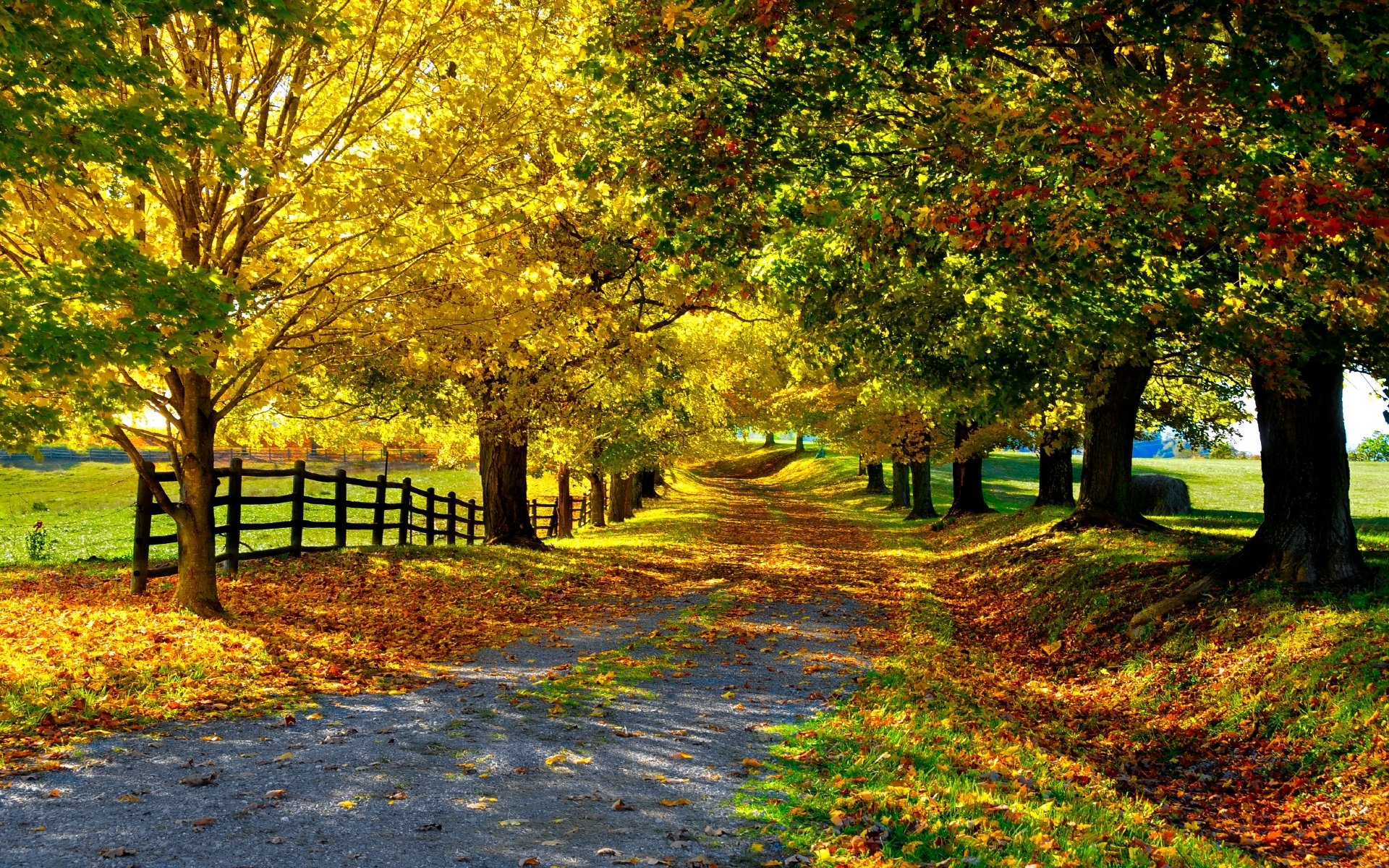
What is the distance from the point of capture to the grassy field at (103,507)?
2381cm

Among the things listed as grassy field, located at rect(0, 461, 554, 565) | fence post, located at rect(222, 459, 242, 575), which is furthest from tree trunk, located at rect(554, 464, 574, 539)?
fence post, located at rect(222, 459, 242, 575)

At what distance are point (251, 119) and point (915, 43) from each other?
8.21 metres

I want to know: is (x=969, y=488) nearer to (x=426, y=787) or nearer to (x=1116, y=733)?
(x=1116, y=733)

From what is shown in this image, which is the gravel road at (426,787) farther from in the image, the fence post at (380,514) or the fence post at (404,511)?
the fence post at (404,511)

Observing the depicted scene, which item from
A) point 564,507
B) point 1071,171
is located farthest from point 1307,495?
point 564,507

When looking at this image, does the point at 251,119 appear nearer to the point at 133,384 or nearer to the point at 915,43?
the point at 133,384

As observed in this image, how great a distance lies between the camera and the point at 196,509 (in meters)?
12.1

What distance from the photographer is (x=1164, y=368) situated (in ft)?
66.8

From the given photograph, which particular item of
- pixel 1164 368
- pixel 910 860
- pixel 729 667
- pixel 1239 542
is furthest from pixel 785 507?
pixel 910 860

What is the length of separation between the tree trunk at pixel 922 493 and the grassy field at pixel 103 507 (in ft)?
54.0

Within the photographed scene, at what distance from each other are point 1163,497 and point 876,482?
21.8 meters

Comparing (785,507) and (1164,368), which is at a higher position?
(1164,368)

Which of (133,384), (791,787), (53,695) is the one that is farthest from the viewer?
(133,384)

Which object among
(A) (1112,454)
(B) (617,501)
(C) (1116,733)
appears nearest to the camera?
(C) (1116,733)
